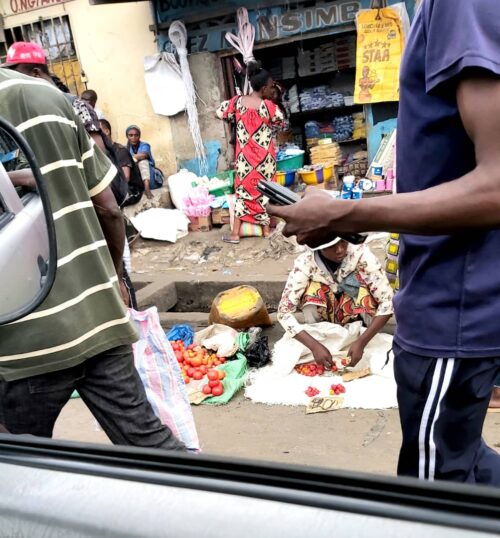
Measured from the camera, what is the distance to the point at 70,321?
2.03 meters

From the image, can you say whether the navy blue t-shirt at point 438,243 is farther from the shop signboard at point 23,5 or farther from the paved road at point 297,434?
the shop signboard at point 23,5

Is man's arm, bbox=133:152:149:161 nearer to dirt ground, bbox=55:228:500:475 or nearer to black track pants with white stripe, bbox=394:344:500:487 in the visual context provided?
dirt ground, bbox=55:228:500:475

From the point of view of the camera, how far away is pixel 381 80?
788 centimetres

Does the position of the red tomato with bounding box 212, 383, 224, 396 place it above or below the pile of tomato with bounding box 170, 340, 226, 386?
above

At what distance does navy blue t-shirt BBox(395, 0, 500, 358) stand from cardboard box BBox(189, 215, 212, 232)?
6.55 metres

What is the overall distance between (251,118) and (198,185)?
180cm

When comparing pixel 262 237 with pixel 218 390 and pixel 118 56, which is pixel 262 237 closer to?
pixel 218 390

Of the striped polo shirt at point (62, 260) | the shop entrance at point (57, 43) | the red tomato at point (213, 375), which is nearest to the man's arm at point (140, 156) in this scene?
the shop entrance at point (57, 43)

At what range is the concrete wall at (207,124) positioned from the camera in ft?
27.8

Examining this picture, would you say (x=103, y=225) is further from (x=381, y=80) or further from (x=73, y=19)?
(x=73, y=19)

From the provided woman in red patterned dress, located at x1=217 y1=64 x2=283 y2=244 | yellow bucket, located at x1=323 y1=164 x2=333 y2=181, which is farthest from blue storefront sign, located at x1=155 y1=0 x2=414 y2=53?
yellow bucket, located at x1=323 y1=164 x2=333 y2=181

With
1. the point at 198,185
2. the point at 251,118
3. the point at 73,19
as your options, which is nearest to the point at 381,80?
the point at 251,118

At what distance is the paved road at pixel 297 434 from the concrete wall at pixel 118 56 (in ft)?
19.4

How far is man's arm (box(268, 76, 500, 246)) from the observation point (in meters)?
1.24
